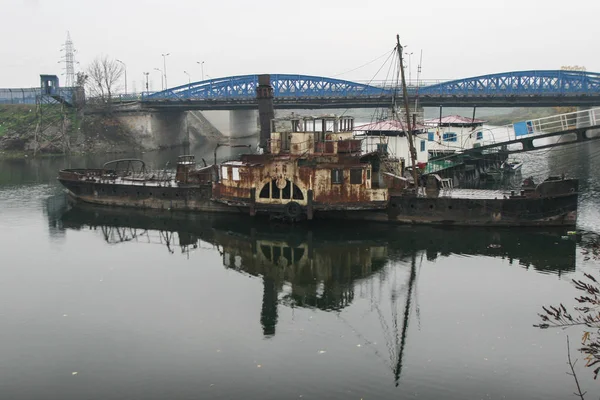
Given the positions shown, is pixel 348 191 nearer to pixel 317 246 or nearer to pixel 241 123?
pixel 317 246

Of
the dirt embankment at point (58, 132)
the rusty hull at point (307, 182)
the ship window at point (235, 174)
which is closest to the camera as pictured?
the rusty hull at point (307, 182)

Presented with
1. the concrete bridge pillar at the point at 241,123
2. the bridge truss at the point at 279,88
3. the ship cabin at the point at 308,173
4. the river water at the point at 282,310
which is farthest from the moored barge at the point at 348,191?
the concrete bridge pillar at the point at 241,123

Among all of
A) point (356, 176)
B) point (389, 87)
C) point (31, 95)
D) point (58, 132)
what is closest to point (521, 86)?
point (389, 87)

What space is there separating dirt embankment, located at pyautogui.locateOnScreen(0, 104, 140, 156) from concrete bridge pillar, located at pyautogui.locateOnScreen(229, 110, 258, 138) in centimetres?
2587

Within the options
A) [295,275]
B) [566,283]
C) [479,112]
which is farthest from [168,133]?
[479,112]

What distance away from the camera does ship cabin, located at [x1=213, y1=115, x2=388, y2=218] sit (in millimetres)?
31047

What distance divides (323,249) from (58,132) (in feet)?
207

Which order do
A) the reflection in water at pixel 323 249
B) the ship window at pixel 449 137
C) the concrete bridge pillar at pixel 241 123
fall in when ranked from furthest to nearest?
the concrete bridge pillar at pixel 241 123
the ship window at pixel 449 137
the reflection in water at pixel 323 249

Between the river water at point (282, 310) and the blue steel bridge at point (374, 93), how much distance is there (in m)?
44.4

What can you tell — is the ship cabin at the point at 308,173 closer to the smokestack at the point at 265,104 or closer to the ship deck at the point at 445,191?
the smokestack at the point at 265,104

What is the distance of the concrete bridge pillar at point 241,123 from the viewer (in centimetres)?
10488

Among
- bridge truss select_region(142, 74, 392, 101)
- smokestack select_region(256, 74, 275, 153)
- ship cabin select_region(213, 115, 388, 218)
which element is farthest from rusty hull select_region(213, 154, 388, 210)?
bridge truss select_region(142, 74, 392, 101)

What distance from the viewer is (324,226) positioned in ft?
107

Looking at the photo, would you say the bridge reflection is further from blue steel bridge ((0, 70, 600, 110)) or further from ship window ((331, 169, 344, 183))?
blue steel bridge ((0, 70, 600, 110))
